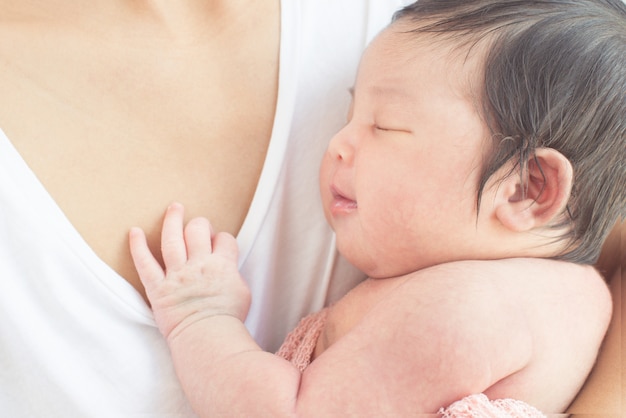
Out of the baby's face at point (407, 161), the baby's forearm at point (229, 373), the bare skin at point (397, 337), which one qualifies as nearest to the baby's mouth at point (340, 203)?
the baby's face at point (407, 161)

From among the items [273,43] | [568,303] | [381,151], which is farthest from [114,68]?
[568,303]

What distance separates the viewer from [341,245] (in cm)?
107

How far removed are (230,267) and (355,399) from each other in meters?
0.30

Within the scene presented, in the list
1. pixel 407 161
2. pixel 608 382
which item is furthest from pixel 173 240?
pixel 608 382

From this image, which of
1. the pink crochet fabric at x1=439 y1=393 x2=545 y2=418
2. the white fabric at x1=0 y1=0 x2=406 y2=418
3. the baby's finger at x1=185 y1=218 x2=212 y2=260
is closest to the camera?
the pink crochet fabric at x1=439 y1=393 x2=545 y2=418

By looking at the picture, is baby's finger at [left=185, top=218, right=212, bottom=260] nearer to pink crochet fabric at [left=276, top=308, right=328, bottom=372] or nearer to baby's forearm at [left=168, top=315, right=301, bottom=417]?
baby's forearm at [left=168, top=315, right=301, bottom=417]

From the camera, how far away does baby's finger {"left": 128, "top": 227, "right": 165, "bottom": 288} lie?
39.1 inches

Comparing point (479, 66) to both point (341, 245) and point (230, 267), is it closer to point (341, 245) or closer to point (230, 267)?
point (341, 245)

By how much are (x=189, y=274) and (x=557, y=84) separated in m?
0.58

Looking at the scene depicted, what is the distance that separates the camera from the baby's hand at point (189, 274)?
1.00 meters

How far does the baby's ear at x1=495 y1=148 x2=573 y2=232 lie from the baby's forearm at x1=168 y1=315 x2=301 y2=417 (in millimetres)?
364

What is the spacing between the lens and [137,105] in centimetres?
104

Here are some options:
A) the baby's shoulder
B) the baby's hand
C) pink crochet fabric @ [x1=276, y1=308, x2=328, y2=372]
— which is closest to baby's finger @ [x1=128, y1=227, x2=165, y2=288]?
the baby's hand

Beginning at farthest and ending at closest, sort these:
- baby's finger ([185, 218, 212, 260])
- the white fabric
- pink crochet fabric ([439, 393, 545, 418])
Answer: baby's finger ([185, 218, 212, 260])
the white fabric
pink crochet fabric ([439, 393, 545, 418])
